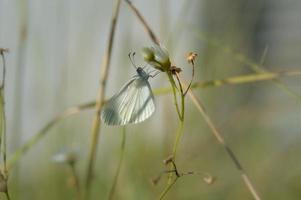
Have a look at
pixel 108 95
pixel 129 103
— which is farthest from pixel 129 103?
pixel 108 95

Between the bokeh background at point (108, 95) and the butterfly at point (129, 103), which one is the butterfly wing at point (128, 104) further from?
the bokeh background at point (108, 95)

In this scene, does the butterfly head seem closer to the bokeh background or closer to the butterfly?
the butterfly

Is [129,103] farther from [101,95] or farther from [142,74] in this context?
[101,95]

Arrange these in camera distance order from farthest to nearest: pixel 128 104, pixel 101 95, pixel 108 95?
1. pixel 108 95
2. pixel 101 95
3. pixel 128 104

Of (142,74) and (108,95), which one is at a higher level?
(142,74)

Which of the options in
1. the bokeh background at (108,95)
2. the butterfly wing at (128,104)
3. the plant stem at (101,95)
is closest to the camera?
the butterfly wing at (128,104)

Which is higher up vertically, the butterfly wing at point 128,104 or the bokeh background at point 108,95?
the butterfly wing at point 128,104

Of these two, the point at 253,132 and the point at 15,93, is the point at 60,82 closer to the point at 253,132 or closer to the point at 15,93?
the point at 15,93

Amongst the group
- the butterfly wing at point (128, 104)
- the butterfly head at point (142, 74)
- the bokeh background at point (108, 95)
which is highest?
the butterfly head at point (142, 74)

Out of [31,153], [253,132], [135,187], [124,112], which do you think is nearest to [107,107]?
[124,112]

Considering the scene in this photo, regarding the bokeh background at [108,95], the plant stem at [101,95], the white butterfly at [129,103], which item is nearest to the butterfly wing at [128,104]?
the white butterfly at [129,103]
